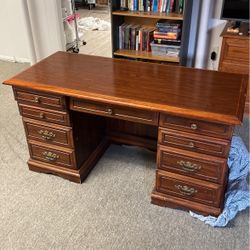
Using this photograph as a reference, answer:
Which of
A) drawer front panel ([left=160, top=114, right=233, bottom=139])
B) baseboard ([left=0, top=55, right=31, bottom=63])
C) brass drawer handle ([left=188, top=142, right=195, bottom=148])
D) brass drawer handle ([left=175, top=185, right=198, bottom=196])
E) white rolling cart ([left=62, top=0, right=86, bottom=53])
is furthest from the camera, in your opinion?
baseboard ([left=0, top=55, right=31, bottom=63])

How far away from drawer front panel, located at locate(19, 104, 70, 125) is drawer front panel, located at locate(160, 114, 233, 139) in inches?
23.8

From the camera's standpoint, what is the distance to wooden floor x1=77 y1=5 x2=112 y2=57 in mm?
4228

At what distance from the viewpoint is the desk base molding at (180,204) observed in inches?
68.4

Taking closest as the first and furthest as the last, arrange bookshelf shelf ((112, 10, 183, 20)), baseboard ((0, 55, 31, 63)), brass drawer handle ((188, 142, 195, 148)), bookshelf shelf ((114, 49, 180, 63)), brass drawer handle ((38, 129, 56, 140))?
brass drawer handle ((188, 142, 195, 148)), brass drawer handle ((38, 129, 56, 140)), bookshelf shelf ((112, 10, 183, 20)), bookshelf shelf ((114, 49, 180, 63)), baseboard ((0, 55, 31, 63))

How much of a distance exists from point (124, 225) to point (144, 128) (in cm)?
79

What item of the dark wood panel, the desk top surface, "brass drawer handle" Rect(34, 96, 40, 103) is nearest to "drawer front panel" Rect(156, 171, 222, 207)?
the desk top surface

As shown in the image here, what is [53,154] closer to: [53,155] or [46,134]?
[53,155]

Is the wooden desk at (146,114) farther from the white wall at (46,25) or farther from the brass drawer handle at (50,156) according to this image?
the white wall at (46,25)

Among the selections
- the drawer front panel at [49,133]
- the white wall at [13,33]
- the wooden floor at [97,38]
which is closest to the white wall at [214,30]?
the wooden floor at [97,38]

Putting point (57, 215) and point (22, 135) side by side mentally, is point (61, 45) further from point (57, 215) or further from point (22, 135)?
point (57, 215)

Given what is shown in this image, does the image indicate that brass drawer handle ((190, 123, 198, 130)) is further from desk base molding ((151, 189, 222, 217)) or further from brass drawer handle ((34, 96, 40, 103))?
brass drawer handle ((34, 96, 40, 103))

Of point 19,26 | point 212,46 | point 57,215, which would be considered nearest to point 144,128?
point 57,215

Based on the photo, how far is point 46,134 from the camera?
1950mm

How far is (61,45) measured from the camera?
377 cm
